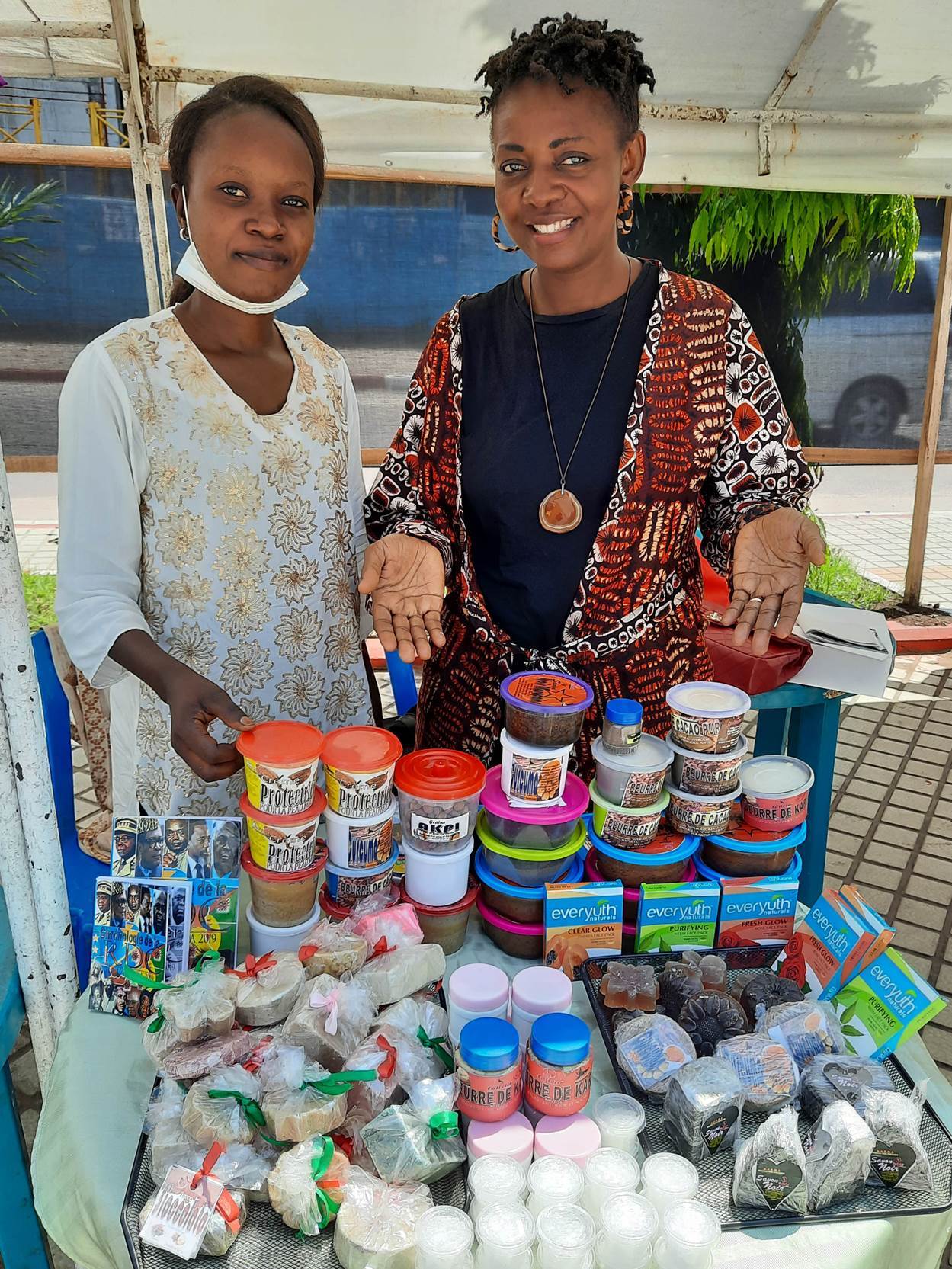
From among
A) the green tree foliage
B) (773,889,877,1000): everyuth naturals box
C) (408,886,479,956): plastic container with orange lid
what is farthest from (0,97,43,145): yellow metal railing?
(773,889,877,1000): everyuth naturals box

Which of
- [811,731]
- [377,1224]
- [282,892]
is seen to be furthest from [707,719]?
[811,731]

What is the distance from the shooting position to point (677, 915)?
1.47m

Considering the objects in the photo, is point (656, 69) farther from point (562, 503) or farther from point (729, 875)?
point (729, 875)

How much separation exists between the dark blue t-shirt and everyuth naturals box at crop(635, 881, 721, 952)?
0.56 metres

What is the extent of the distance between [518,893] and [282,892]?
366 mm

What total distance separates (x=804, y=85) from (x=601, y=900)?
3.62 m

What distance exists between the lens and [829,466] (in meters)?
5.94

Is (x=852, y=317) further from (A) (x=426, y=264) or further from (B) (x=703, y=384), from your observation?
(B) (x=703, y=384)

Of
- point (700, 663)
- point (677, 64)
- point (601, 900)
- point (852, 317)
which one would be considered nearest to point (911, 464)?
point (852, 317)

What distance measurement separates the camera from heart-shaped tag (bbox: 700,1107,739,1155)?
113cm

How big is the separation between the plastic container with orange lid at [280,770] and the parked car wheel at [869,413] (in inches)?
205

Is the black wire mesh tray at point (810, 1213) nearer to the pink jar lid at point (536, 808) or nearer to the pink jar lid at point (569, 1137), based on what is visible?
the pink jar lid at point (569, 1137)

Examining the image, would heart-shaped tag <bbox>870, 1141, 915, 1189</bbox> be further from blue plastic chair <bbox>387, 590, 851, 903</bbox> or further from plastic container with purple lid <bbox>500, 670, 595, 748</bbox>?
blue plastic chair <bbox>387, 590, 851, 903</bbox>

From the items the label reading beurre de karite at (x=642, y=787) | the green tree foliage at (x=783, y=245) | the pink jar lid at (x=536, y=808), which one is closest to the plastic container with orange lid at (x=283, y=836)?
the pink jar lid at (x=536, y=808)
